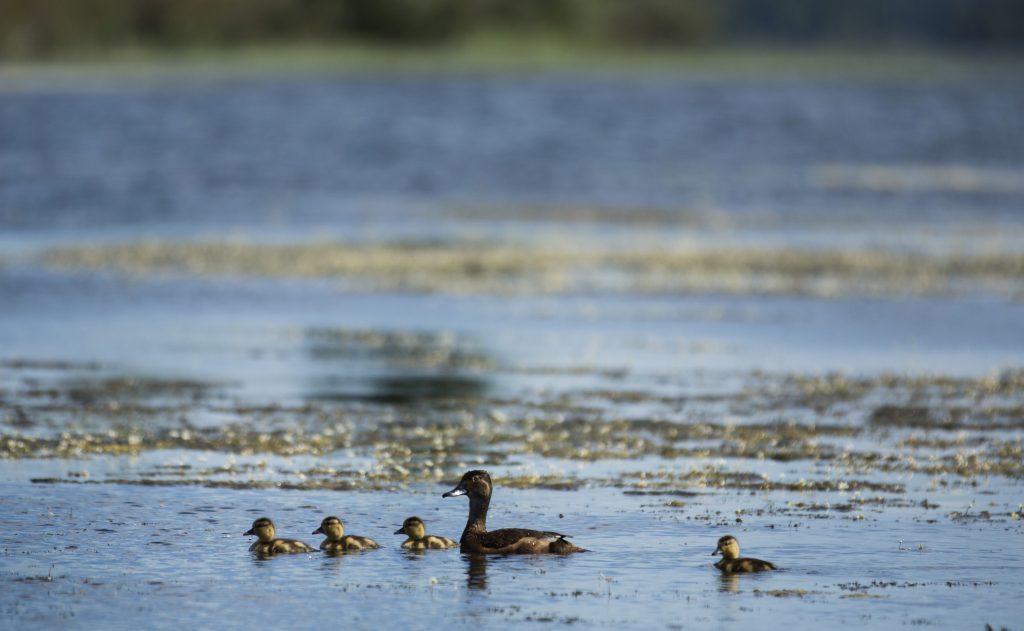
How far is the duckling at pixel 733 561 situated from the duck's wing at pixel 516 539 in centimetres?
142

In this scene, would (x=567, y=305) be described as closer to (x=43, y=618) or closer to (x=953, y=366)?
(x=953, y=366)

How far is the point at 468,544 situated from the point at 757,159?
6841 centimetres

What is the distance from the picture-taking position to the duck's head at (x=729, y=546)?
639 inches

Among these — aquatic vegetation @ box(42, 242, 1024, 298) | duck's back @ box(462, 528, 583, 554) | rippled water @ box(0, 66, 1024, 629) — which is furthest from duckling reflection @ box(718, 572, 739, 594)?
aquatic vegetation @ box(42, 242, 1024, 298)

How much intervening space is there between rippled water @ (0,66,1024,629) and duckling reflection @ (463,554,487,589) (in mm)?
39

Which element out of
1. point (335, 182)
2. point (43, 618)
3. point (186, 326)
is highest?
point (335, 182)

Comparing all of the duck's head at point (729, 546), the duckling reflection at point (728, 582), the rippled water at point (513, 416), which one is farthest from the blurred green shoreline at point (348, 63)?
the duckling reflection at point (728, 582)

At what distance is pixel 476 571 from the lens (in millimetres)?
16578

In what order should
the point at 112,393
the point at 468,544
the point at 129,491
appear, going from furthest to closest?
the point at 112,393 < the point at 129,491 < the point at 468,544

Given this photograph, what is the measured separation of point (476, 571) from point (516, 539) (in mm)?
519

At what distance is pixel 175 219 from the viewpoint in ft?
178

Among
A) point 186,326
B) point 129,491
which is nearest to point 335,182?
point 186,326

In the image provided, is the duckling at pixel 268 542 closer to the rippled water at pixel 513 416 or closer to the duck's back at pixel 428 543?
the rippled water at pixel 513 416

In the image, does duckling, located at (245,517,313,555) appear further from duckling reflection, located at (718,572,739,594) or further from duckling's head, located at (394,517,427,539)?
duckling reflection, located at (718,572,739,594)
